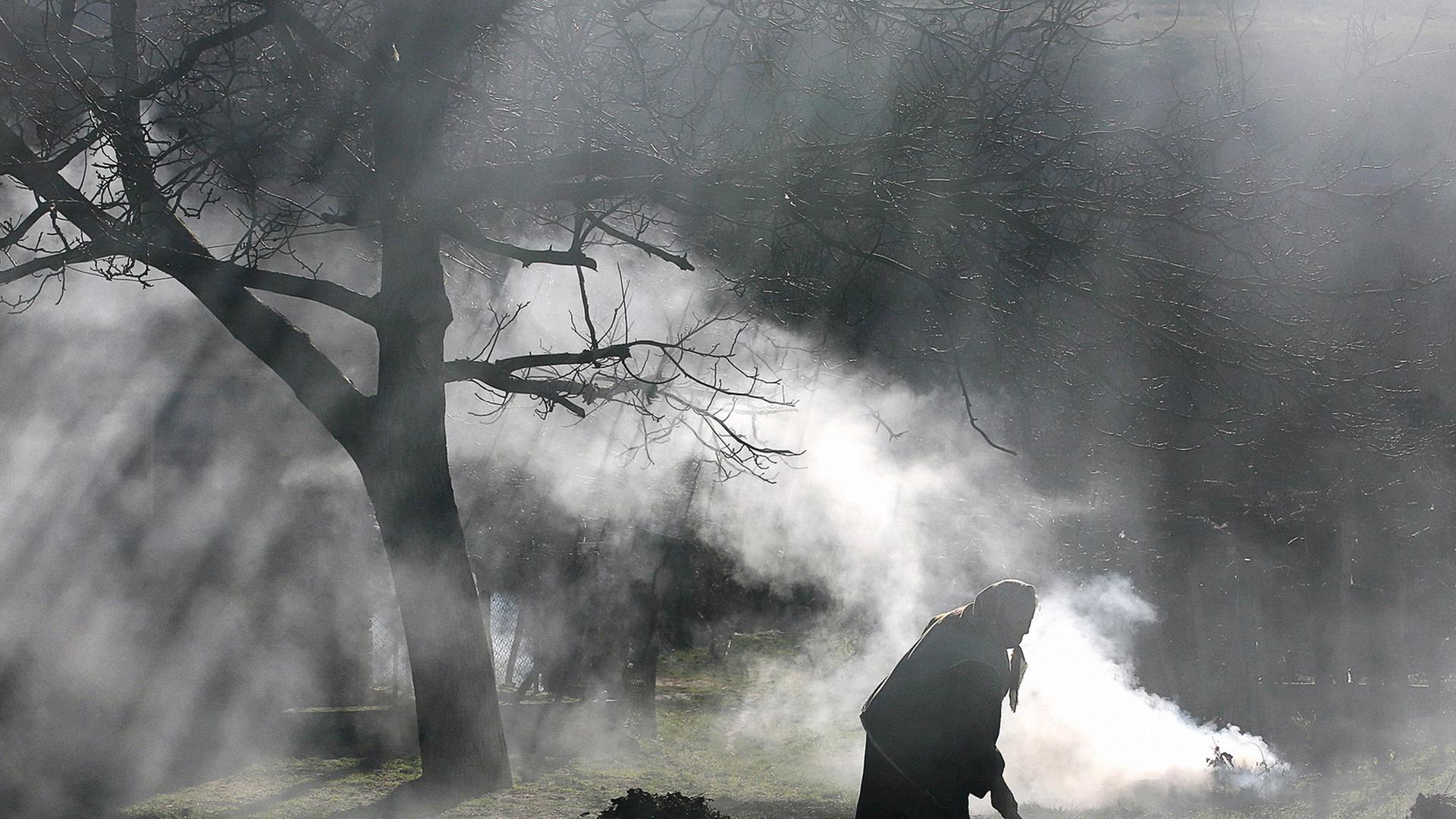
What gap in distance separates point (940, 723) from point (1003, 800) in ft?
1.17

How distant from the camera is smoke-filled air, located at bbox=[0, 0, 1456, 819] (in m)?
6.66

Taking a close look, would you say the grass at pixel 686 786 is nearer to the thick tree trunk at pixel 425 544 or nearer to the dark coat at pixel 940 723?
the thick tree trunk at pixel 425 544

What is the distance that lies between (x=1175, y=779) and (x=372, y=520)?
767 cm

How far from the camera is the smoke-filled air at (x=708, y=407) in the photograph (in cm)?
666

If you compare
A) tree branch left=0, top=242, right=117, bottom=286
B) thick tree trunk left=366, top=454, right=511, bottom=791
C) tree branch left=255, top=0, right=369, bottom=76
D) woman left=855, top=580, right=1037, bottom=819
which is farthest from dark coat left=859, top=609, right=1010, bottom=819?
tree branch left=0, top=242, right=117, bottom=286

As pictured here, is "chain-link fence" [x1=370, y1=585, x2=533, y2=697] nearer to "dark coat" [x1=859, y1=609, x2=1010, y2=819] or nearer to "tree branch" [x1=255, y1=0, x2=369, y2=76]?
"tree branch" [x1=255, y1=0, x2=369, y2=76]

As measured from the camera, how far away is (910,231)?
703 centimetres

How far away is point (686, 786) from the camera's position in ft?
26.9

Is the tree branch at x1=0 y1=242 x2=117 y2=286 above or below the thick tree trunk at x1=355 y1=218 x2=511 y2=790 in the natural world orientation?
above

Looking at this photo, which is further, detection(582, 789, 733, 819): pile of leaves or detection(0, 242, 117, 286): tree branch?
detection(0, 242, 117, 286): tree branch

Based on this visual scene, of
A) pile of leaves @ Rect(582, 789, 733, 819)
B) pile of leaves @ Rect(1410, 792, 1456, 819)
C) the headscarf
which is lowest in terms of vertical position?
pile of leaves @ Rect(582, 789, 733, 819)

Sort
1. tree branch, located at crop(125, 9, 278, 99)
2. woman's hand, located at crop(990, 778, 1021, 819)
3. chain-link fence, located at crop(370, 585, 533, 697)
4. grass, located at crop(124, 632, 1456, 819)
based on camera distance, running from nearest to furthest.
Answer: woman's hand, located at crop(990, 778, 1021, 819) → tree branch, located at crop(125, 9, 278, 99) → grass, located at crop(124, 632, 1456, 819) → chain-link fence, located at crop(370, 585, 533, 697)

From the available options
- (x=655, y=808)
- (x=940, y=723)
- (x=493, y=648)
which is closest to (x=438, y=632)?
(x=655, y=808)

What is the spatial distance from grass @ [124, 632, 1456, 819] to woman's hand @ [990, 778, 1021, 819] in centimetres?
272
